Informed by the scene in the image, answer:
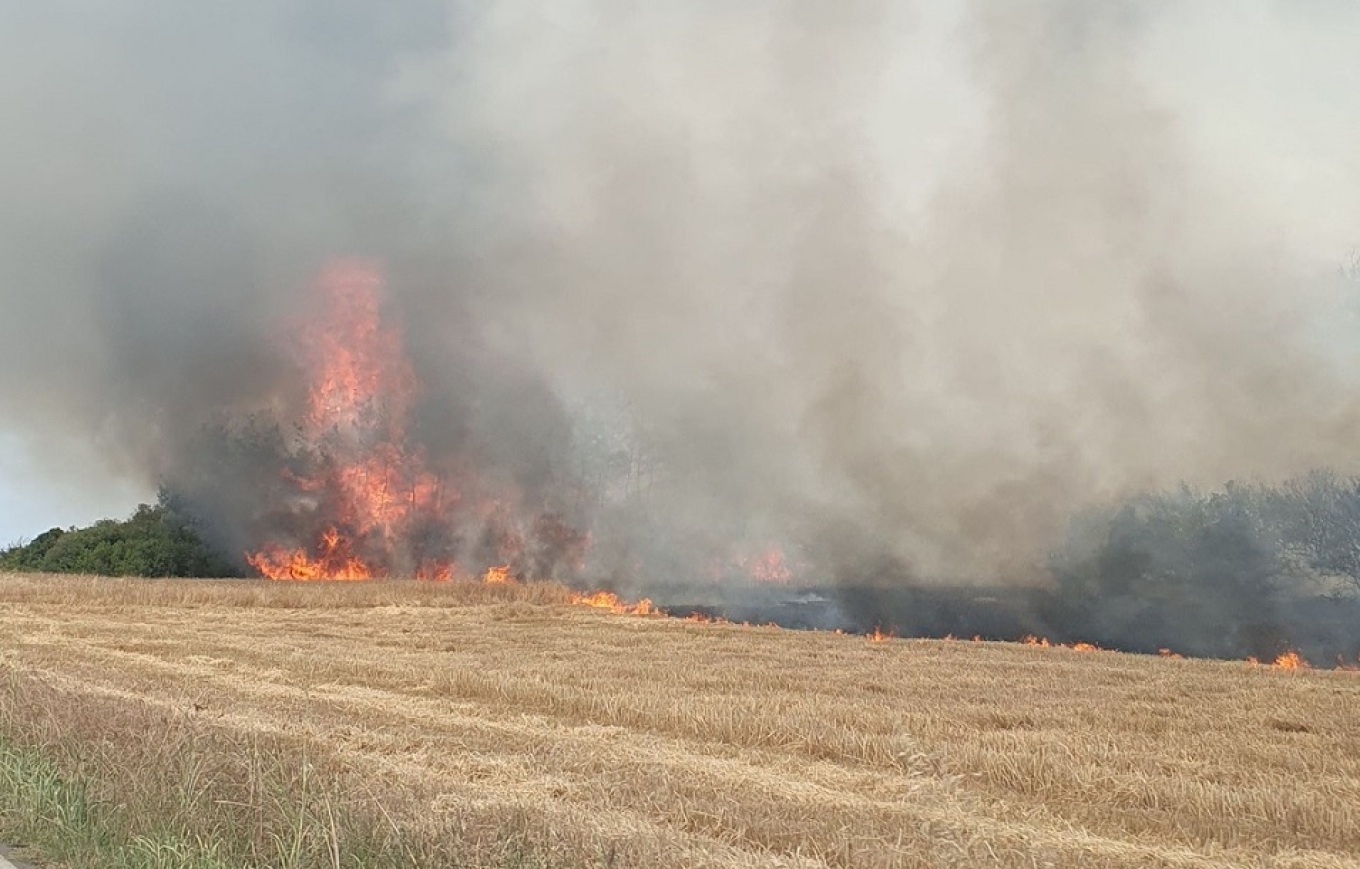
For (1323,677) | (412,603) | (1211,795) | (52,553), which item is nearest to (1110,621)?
(1323,677)

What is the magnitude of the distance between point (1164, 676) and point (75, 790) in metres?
22.6

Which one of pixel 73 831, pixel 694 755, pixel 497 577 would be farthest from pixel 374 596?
pixel 73 831

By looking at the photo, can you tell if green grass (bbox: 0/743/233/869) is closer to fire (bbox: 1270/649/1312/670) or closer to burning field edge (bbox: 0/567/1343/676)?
burning field edge (bbox: 0/567/1343/676)

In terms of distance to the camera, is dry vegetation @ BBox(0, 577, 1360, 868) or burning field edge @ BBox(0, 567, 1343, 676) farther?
burning field edge @ BBox(0, 567, 1343, 676)

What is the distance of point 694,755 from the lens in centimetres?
1271

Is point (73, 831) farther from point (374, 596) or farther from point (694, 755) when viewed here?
point (374, 596)

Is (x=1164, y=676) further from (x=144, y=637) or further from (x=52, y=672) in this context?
(x=144, y=637)

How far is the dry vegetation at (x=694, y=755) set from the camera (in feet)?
25.7

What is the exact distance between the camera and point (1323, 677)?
2442 centimetres

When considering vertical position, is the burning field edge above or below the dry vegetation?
above

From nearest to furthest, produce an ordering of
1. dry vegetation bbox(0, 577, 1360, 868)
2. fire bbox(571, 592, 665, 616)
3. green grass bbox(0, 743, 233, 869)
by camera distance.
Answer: green grass bbox(0, 743, 233, 869) < dry vegetation bbox(0, 577, 1360, 868) < fire bbox(571, 592, 665, 616)

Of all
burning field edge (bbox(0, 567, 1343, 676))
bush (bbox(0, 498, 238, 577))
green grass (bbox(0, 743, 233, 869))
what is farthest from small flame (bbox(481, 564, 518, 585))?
green grass (bbox(0, 743, 233, 869))

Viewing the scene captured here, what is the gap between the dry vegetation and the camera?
7832 millimetres

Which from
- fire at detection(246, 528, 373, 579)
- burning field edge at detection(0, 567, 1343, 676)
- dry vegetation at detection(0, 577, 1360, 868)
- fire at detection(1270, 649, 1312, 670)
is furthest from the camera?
fire at detection(246, 528, 373, 579)
